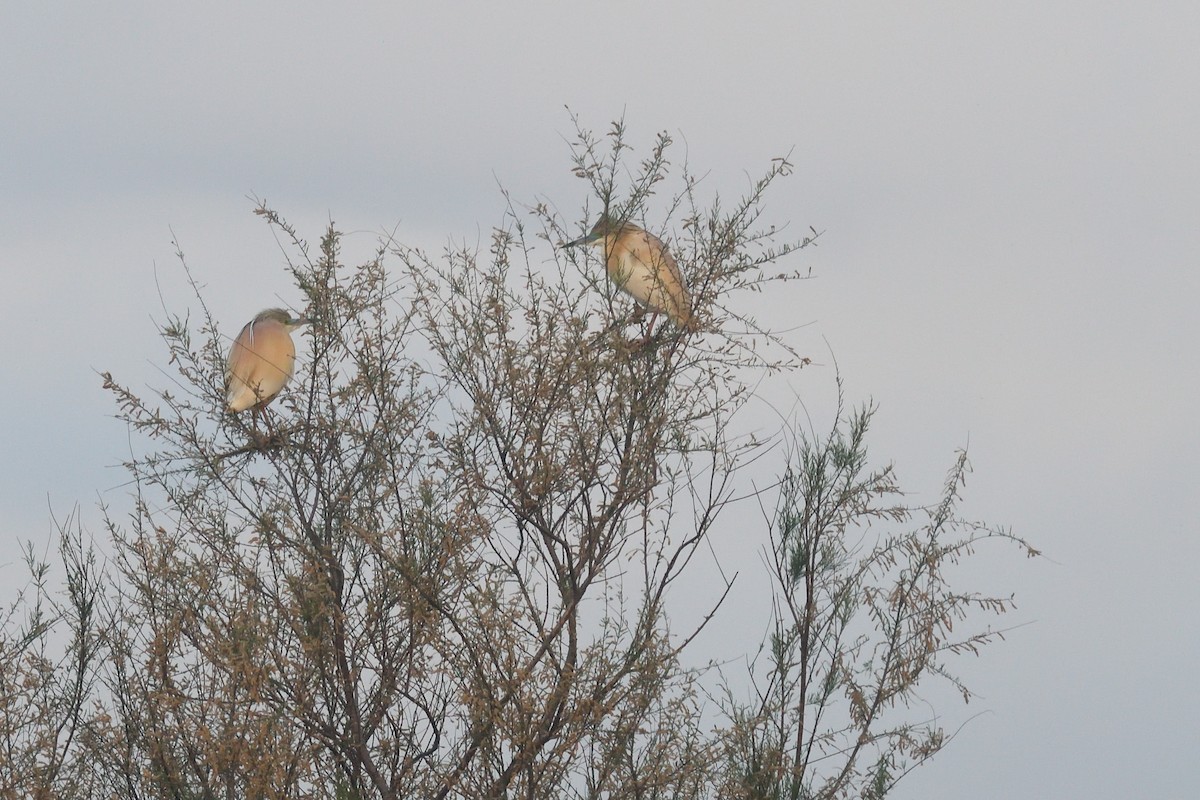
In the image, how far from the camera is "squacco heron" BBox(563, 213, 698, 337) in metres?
4.71

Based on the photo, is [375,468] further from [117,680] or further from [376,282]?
[117,680]

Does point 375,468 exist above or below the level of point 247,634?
above

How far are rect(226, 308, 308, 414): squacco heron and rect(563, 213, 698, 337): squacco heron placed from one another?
1.19 meters

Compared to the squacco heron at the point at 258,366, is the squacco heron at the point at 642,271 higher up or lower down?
lower down

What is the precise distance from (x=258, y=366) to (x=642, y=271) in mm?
1522

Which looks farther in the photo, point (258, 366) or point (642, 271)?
point (258, 366)

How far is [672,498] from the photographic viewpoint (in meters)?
4.56

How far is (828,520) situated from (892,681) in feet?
2.06

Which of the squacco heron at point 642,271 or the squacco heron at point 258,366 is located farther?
the squacco heron at point 258,366

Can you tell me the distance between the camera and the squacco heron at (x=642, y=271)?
4707 mm

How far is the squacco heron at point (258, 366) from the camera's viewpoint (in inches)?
198

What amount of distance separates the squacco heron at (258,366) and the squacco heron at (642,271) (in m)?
1.19

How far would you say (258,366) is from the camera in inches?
200

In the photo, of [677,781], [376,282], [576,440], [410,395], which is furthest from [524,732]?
[376,282]
